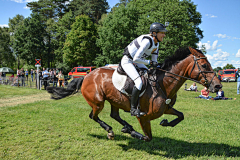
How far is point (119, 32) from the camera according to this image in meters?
36.8

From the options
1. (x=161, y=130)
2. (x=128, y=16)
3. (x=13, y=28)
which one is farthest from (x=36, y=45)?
(x=161, y=130)

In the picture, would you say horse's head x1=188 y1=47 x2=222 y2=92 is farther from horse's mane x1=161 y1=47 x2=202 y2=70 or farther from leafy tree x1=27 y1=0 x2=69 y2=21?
leafy tree x1=27 y1=0 x2=69 y2=21

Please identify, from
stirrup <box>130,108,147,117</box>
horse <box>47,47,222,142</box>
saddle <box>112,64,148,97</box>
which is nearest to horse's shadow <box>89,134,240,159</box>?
horse <box>47,47,222,142</box>

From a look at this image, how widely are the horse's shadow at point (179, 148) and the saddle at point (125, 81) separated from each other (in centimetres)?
158

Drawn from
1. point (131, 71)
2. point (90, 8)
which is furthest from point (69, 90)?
point (90, 8)

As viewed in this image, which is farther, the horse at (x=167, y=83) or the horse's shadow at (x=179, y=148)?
the horse's shadow at (x=179, y=148)

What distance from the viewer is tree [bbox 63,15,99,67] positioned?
41.0 meters

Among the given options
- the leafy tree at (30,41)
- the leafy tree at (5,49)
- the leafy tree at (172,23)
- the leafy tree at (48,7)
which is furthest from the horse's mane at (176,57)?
the leafy tree at (5,49)

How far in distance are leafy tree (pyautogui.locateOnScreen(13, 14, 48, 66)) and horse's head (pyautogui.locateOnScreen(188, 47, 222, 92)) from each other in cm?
4842

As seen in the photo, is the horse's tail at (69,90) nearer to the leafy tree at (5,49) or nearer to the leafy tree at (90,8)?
the leafy tree at (90,8)

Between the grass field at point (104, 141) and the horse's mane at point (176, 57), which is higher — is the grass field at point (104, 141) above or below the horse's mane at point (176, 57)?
below

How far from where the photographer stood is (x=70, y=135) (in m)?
5.55

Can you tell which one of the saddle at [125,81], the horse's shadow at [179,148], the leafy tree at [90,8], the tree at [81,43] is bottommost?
the horse's shadow at [179,148]

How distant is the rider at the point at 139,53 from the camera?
402cm
